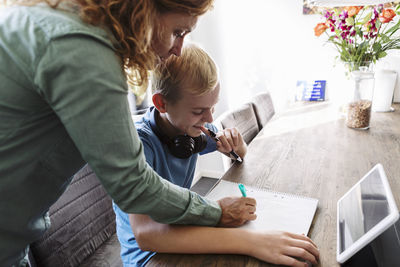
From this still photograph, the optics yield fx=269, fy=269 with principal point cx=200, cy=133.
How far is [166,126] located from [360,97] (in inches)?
42.3

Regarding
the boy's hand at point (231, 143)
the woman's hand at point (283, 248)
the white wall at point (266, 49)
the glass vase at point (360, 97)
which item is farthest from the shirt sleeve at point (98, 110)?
the white wall at point (266, 49)

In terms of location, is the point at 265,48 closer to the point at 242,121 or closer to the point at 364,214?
the point at 242,121

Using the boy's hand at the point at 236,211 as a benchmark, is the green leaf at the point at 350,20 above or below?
above

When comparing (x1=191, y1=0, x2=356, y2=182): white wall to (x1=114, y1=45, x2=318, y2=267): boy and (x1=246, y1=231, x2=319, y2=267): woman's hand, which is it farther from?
(x1=246, y1=231, x2=319, y2=267): woman's hand

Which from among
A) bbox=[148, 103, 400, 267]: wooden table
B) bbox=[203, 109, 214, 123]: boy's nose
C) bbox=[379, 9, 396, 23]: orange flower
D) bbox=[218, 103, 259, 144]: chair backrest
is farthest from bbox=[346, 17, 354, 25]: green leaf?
bbox=[203, 109, 214, 123]: boy's nose

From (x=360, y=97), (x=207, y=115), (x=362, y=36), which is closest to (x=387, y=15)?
(x=362, y=36)

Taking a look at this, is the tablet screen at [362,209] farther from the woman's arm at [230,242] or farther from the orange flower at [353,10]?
the orange flower at [353,10]

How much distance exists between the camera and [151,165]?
2.89 ft

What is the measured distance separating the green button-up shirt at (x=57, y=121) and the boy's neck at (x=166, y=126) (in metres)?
0.48

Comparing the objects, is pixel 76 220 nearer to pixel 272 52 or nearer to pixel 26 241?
pixel 26 241

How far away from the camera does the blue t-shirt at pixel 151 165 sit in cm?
86

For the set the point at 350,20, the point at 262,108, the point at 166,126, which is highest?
the point at 350,20

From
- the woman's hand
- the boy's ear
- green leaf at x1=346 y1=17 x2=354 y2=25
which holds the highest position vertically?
green leaf at x1=346 y1=17 x2=354 y2=25

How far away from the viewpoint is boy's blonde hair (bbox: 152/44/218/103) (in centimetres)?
89
